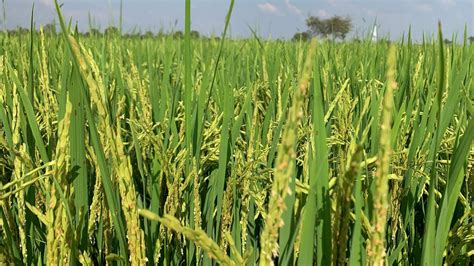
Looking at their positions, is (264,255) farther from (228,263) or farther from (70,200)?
(70,200)

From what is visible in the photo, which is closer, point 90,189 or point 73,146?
point 73,146

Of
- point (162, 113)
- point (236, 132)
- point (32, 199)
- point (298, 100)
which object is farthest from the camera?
point (162, 113)

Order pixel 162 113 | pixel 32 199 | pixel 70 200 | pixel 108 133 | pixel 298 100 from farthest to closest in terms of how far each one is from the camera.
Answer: pixel 162 113 → pixel 32 199 → pixel 70 200 → pixel 108 133 → pixel 298 100

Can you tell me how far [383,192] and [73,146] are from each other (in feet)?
1.21

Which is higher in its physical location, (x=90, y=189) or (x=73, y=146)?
(x=73, y=146)

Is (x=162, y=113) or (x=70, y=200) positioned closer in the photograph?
(x=70, y=200)

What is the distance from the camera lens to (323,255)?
0.41 metres

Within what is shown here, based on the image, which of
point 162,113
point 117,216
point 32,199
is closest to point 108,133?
point 117,216

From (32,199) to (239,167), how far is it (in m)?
0.29

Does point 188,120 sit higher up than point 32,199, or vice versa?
point 188,120

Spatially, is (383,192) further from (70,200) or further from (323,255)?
(70,200)

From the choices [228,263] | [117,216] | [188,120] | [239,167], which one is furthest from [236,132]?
[228,263]

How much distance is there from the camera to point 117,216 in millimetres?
430

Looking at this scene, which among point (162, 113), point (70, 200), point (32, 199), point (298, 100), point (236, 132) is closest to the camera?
point (298, 100)
